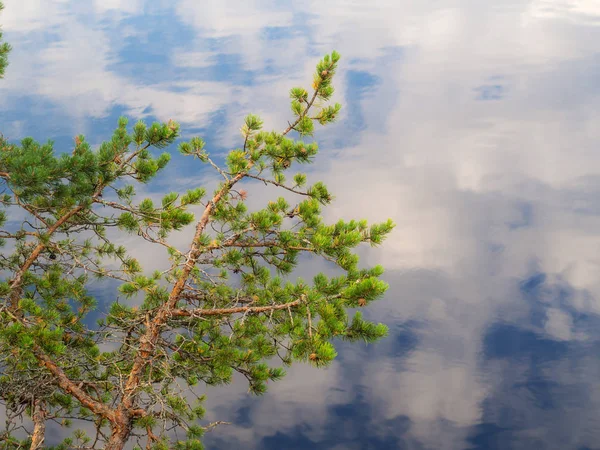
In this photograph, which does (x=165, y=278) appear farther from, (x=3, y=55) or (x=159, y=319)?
(x=3, y=55)

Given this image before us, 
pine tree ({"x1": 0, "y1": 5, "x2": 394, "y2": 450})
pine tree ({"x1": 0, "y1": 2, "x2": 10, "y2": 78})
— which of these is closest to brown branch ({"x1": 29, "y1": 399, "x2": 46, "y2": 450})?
pine tree ({"x1": 0, "y1": 5, "x2": 394, "y2": 450})

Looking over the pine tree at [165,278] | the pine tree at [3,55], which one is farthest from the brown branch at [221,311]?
the pine tree at [3,55]

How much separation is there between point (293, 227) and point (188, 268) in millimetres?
1150

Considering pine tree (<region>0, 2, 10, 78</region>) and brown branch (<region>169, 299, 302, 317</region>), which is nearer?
brown branch (<region>169, 299, 302, 317</region>)

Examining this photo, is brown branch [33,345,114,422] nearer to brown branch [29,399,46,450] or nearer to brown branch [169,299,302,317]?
brown branch [29,399,46,450]

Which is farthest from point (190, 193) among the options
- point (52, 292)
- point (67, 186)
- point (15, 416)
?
point (15, 416)

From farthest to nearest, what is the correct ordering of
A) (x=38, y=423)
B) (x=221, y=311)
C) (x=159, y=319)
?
(x=38, y=423)
(x=159, y=319)
(x=221, y=311)

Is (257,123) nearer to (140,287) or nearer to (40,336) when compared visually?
(140,287)

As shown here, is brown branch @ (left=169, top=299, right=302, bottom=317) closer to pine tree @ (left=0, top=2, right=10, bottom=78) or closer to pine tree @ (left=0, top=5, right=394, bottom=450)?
pine tree @ (left=0, top=5, right=394, bottom=450)

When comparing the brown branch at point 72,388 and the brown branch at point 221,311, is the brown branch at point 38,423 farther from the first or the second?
the brown branch at point 221,311

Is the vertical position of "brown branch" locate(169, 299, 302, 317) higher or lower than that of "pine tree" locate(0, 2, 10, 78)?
lower

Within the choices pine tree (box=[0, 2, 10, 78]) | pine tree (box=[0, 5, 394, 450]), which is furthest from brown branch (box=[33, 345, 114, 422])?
pine tree (box=[0, 2, 10, 78])

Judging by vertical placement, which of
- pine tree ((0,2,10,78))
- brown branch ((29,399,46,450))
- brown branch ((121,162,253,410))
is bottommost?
brown branch ((29,399,46,450))

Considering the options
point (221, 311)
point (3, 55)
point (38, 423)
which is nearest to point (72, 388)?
point (38, 423)
